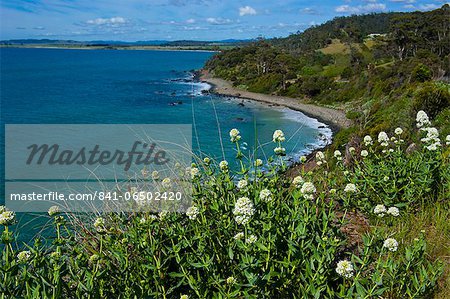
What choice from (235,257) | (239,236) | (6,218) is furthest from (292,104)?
(6,218)

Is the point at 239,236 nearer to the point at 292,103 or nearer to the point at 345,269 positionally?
the point at 345,269

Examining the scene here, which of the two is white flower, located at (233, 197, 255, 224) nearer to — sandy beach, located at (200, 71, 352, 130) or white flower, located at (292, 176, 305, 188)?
white flower, located at (292, 176, 305, 188)

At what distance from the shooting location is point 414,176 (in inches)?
176

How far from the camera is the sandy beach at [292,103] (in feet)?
132

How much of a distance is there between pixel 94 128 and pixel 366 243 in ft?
128

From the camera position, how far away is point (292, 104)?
166 ft

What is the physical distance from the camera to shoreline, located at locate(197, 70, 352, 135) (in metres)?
39.6

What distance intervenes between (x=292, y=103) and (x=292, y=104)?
0.75 metres

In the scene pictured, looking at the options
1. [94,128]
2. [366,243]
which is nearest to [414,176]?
[366,243]

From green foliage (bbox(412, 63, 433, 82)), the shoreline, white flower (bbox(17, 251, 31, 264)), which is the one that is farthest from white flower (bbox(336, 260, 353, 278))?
green foliage (bbox(412, 63, 433, 82))

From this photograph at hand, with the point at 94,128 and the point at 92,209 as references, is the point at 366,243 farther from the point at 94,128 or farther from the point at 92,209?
the point at 94,128
